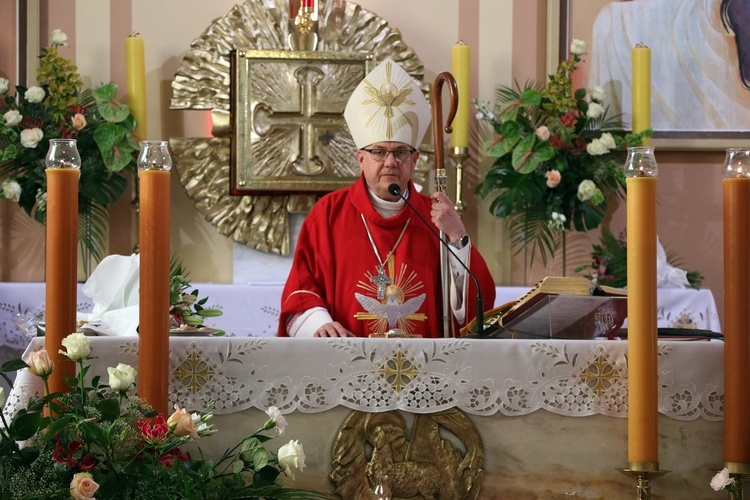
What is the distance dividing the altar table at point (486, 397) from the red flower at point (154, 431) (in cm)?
38

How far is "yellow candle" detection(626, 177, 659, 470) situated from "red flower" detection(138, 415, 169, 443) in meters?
0.90

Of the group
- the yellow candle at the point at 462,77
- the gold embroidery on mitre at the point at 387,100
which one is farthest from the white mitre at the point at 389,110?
the yellow candle at the point at 462,77

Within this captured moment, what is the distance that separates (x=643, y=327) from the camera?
6.79 feet

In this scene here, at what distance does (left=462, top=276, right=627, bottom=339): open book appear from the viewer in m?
2.33

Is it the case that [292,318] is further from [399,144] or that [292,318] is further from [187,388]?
[187,388]

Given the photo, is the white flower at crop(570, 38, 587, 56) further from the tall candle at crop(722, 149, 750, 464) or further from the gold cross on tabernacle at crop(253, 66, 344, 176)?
the tall candle at crop(722, 149, 750, 464)

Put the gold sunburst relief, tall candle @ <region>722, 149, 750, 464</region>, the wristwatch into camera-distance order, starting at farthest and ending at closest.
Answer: the gold sunburst relief < the wristwatch < tall candle @ <region>722, 149, 750, 464</region>

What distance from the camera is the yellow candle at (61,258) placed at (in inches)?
81.1

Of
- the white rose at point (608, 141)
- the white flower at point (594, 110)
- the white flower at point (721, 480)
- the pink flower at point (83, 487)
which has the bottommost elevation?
the white flower at point (721, 480)

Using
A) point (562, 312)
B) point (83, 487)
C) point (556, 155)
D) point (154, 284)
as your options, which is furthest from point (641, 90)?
point (83, 487)

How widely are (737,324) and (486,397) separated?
1.69ft

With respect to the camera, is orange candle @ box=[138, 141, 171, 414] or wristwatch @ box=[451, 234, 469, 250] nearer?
orange candle @ box=[138, 141, 171, 414]

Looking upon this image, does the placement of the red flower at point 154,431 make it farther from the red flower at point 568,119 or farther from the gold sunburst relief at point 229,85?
the red flower at point 568,119

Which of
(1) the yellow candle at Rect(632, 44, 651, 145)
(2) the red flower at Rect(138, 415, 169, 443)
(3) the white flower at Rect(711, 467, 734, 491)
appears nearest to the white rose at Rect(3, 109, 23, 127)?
(1) the yellow candle at Rect(632, 44, 651, 145)
